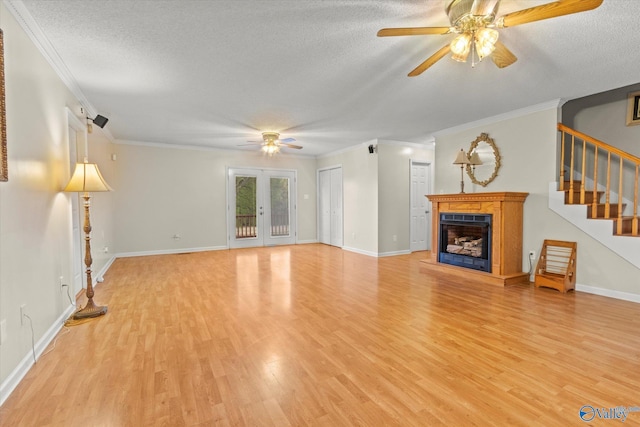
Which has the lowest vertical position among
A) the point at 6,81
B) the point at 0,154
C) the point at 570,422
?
the point at 570,422

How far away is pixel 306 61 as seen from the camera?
282cm

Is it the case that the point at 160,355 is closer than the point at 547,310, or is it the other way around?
the point at 160,355

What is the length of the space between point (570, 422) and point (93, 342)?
10.8 ft

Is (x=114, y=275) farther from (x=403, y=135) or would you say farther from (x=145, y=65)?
(x=403, y=135)

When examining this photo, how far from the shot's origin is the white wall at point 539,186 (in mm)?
3624

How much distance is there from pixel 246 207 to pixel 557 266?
6190 mm

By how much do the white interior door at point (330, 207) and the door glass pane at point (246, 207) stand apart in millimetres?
1820

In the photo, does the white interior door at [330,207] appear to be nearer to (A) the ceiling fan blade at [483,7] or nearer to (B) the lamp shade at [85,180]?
(B) the lamp shade at [85,180]

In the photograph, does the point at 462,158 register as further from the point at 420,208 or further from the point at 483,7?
the point at 483,7

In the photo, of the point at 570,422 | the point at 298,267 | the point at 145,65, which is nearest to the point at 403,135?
the point at 298,267

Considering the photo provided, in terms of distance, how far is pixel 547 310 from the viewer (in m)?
3.15

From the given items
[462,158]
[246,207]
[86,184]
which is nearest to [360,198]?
[462,158]

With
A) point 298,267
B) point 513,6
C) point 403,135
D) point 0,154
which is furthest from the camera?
point 403,135

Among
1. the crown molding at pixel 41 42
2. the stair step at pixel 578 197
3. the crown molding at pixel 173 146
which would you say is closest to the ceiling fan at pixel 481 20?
the crown molding at pixel 41 42
